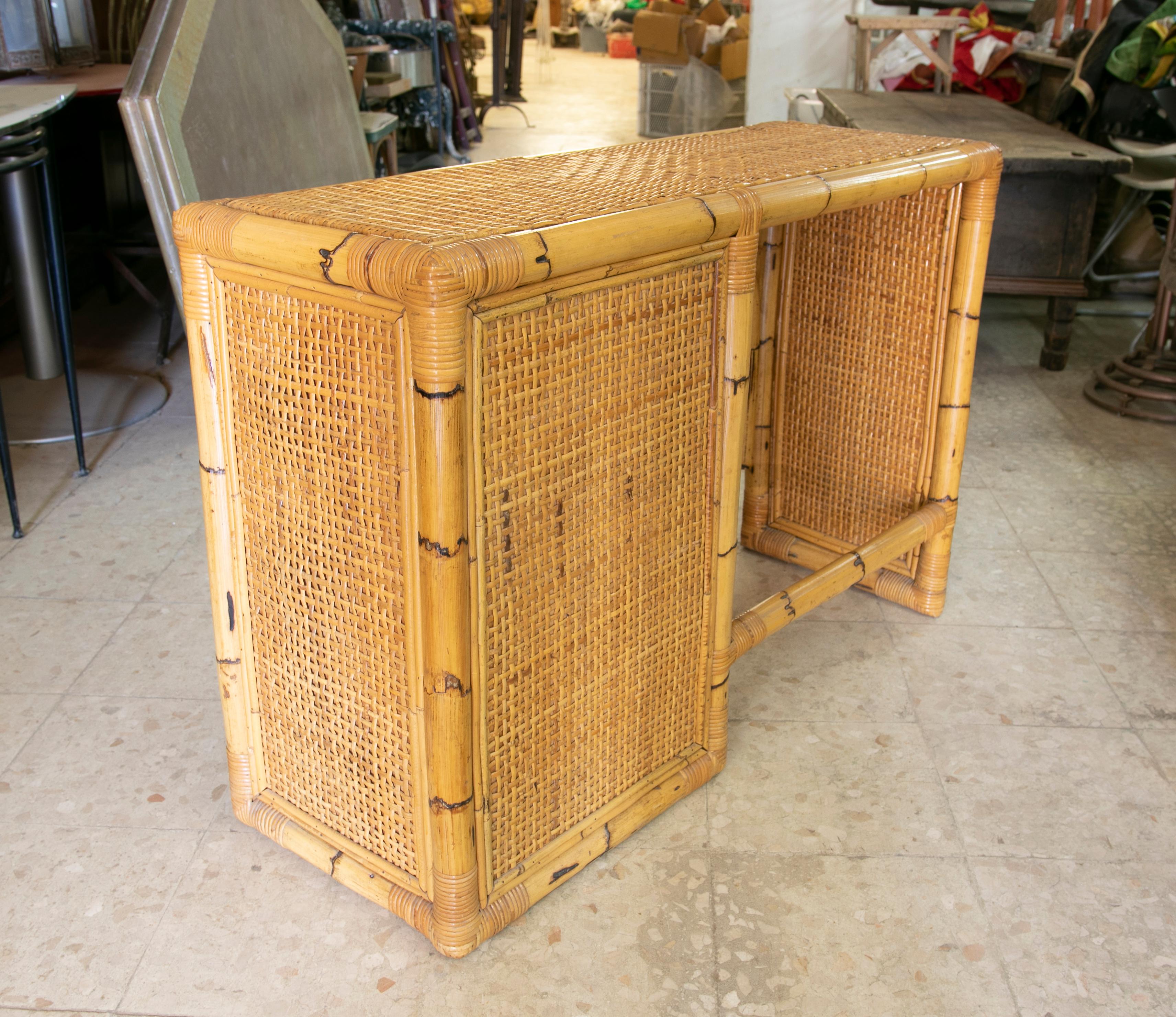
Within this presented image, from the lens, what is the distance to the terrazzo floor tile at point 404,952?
50.8 inches

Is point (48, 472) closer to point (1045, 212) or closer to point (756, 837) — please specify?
point (756, 837)

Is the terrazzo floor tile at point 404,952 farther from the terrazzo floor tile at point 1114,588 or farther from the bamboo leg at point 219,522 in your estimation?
the terrazzo floor tile at point 1114,588

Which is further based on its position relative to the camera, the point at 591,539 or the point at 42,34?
the point at 42,34

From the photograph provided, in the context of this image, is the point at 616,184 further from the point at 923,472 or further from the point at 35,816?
the point at 35,816

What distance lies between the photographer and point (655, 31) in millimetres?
6578

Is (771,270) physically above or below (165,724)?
above

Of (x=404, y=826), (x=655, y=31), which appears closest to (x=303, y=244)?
(x=404, y=826)

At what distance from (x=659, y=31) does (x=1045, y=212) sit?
12.8ft

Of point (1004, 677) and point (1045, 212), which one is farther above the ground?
point (1045, 212)

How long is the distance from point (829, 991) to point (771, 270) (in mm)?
1317

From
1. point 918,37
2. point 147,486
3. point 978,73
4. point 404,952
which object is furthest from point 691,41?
point 404,952

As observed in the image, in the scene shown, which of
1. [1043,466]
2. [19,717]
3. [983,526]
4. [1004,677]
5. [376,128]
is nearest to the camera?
[19,717]

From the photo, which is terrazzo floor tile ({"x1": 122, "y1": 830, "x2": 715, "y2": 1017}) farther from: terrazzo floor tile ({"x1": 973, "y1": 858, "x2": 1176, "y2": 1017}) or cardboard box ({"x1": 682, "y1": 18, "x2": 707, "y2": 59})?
cardboard box ({"x1": 682, "y1": 18, "x2": 707, "y2": 59})

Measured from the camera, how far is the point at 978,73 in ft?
15.9
